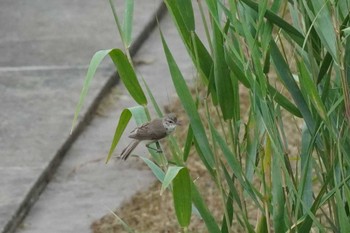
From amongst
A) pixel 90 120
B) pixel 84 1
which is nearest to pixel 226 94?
pixel 90 120

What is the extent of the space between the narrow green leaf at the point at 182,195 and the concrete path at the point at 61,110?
1770 mm

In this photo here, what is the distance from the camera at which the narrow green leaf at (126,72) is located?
2980 millimetres

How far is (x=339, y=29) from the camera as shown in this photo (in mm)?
2887

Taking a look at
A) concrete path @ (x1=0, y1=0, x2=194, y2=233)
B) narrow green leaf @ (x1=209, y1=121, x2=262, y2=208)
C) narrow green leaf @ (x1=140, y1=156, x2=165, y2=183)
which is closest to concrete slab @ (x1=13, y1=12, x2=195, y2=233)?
concrete path @ (x1=0, y1=0, x2=194, y2=233)

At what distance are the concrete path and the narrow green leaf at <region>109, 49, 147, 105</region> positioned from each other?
1670mm

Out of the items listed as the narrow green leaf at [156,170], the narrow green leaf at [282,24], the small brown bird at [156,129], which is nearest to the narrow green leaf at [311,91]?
the narrow green leaf at [282,24]

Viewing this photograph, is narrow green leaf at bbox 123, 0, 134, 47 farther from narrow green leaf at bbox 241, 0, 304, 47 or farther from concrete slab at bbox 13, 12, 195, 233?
concrete slab at bbox 13, 12, 195, 233

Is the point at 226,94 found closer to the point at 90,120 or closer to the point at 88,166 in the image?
the point at 88,166

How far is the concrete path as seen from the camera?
16.3 feet

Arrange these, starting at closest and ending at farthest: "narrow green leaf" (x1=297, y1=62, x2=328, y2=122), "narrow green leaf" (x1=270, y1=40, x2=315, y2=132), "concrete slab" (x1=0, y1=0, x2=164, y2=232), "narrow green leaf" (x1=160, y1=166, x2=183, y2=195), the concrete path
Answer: "narrow green leaf" (x1=160, y1=166, x2=183, y2=195) → "narrow green leaf" (x1=297, y1=62, x2=328, y2=122) → "narrow green leaf" (x1=270, y1=40, x2=315, y2=132) → the concrete path → "concrete slab" (x1=0, y1=0, x2=164, y2=232)

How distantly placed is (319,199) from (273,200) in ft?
0.44

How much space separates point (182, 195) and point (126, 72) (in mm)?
351

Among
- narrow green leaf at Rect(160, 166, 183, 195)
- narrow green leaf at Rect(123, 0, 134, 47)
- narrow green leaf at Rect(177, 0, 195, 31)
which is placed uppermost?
narrow green leaf at Rect(177, 0, 195, 31)

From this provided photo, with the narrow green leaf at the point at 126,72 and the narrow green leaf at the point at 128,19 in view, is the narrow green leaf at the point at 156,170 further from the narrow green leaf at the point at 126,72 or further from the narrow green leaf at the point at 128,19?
the narrow green leaf at the point at 128,19
